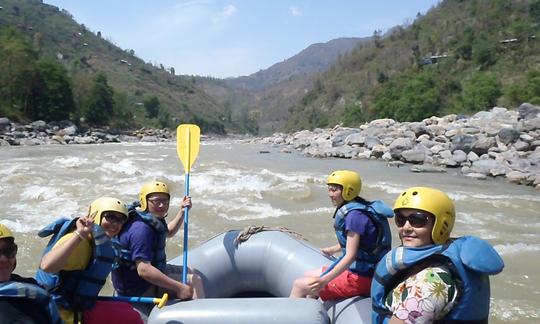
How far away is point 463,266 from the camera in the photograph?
162 centimetres

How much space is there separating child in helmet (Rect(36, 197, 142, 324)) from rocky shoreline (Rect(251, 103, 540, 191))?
11.2 meters

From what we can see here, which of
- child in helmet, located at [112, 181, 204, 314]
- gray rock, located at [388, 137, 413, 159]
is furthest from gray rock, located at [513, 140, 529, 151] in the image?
child in helmet, located at [112, 181, 204, 314]

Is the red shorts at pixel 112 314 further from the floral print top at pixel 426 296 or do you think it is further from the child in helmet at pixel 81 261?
the floral print top at pixel 426 296

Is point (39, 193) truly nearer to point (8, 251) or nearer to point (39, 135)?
point (8, 251)

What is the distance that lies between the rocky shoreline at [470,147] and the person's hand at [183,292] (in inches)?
416

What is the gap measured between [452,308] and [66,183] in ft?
33.4

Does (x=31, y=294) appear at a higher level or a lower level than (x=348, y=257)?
higher

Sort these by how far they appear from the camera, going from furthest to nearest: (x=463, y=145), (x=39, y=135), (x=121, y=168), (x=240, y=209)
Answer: (x=39, y=135)
(x=463, y=145)
(x=121, y=168)
(x=240, y=209)

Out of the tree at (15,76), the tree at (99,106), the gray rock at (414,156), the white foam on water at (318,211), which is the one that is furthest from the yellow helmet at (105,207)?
the tree at (99,106)

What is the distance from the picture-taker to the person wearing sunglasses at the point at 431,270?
62.1 inches

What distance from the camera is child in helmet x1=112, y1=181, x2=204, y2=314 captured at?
2578 millimetres

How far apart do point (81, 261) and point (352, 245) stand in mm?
1396

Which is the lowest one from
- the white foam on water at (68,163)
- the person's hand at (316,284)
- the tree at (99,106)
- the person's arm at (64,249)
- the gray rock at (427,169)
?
the gray rock at (427,169)

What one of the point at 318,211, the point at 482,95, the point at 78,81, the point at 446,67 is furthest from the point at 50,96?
the point at 446,67
